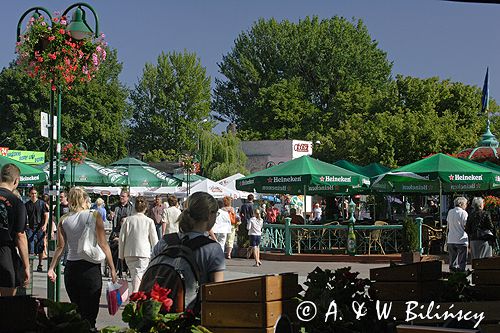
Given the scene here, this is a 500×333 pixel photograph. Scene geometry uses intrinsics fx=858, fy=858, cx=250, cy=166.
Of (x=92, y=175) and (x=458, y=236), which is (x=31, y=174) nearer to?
(x=92, y=175)

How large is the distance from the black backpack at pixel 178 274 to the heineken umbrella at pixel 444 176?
56.5ft

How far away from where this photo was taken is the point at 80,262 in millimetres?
8352

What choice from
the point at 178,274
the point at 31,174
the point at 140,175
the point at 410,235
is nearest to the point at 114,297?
the point at 178,274

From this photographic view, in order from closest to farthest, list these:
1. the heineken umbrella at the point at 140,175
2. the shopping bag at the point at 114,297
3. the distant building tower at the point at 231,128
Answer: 1. the shopping bag at the point at 114,297
2. the heineken umbrella at the point at 140,175
3. the distant building tower at the point at 231,128

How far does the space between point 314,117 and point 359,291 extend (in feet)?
233

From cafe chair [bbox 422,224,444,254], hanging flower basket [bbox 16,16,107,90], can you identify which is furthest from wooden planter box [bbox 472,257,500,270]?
cafe chair [bbox 422,224,444,254]

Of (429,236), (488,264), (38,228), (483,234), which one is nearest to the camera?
(488,264)

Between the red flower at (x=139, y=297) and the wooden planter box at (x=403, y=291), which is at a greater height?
the red flower at (x=139, y=297)

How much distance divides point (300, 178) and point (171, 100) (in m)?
59.4

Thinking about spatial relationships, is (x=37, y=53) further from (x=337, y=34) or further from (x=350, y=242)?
(x=337, y=34)

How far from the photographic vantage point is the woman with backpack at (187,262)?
511 cm

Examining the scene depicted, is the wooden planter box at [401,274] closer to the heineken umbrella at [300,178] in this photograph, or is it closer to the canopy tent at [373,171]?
the heineken umbrella at [300,178]

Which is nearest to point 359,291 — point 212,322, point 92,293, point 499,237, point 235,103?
point 212,322

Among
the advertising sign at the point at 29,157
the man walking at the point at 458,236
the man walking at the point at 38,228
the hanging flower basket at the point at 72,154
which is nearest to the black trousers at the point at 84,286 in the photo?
the man walking at the point at 458,236
